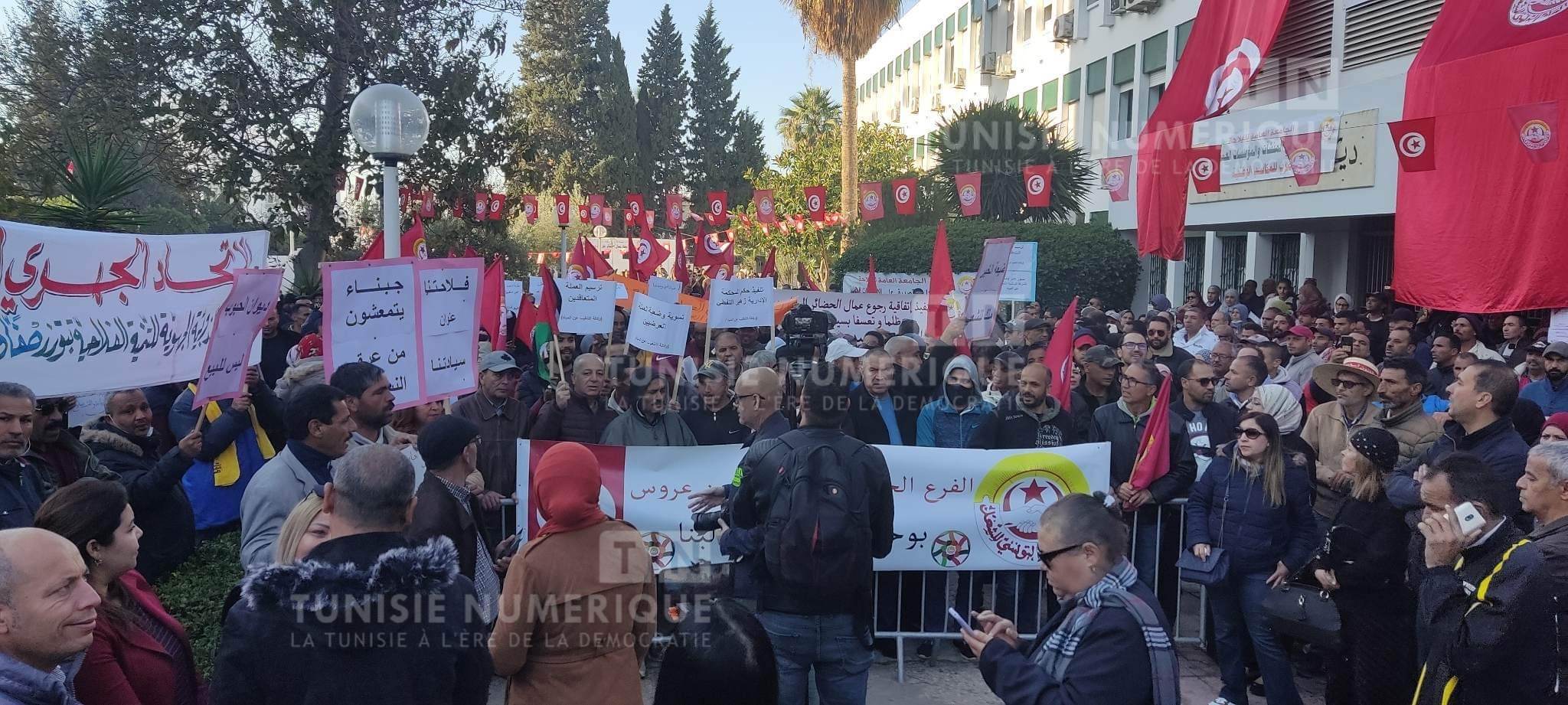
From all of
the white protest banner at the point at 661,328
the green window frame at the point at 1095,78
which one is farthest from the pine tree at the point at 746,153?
the white protest banner at the point at 661,328

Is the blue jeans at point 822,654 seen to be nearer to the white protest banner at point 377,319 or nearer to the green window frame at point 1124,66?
the white protest banner at point 377,319

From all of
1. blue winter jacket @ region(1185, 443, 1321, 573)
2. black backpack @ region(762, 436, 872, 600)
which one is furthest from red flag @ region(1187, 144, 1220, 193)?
black backpack @ region(762, 436, 872, 600)

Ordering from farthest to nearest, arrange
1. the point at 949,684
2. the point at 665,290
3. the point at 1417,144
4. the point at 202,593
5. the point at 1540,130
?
1. the point at 665,290
2. the point at 1417,144
3. the point at 1540,130
4. the point at 949,684
5. the point at 202,593

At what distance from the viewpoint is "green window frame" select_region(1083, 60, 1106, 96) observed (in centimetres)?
2767

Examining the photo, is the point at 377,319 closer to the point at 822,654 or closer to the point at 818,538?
the point at 818,538

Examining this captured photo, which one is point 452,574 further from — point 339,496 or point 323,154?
point 323,154

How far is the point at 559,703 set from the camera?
11.2 feet

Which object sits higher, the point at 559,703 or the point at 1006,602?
the point at 559,703

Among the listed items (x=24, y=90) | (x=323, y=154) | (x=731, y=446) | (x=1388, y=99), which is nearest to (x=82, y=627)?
(x=731, y=446)

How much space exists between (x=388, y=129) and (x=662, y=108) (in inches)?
2367

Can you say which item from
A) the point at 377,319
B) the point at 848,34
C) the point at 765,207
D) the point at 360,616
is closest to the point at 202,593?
the point at 377,319

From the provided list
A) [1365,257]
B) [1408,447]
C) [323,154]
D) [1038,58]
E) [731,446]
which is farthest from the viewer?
[1038,58]

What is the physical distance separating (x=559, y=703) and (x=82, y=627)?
1318mm

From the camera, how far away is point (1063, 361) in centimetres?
766
